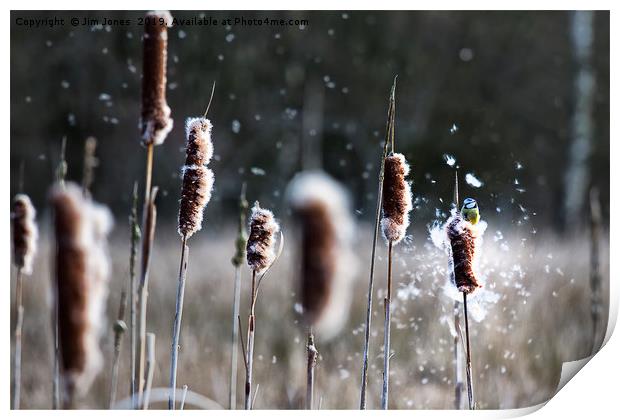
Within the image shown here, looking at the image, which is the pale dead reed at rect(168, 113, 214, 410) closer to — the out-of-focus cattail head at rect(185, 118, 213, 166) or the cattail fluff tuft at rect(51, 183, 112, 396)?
the out-of-focus cattail head at rect(185, 118, 213, 166)

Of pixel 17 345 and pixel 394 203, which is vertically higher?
pixel 394 203

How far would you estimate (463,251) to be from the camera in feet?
3.62

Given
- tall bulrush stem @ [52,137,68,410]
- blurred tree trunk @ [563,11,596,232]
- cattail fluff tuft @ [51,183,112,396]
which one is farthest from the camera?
blurred tree trunk @ [563,11,596,232]

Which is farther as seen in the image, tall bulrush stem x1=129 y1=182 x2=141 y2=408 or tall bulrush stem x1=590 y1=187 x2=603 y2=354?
tall bulrush stem x1=590 y1=187 x2=603 y2=354

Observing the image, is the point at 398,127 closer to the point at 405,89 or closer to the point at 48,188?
the point at 405,89

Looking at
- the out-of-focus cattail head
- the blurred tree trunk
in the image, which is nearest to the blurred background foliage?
the blurred tree trunk

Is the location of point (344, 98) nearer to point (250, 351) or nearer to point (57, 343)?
point (250, 351)

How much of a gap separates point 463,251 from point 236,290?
35cm

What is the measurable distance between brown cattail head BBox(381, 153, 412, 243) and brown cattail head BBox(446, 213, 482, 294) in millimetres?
75

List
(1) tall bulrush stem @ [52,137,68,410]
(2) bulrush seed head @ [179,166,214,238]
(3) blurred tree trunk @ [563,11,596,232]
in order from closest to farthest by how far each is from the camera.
Result: (2) bulrush seed head @ [179,166,214,238]
(1) tall bulrush stem @ [52,137,68,410]
(3) blurred tree trunk @ [563,11,596,232]

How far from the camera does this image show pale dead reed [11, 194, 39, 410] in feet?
3.80

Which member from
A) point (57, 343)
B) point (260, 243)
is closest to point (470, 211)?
point (260, 243)

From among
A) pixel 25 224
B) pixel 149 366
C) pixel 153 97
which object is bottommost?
pixel 149 366

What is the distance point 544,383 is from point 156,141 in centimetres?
78
